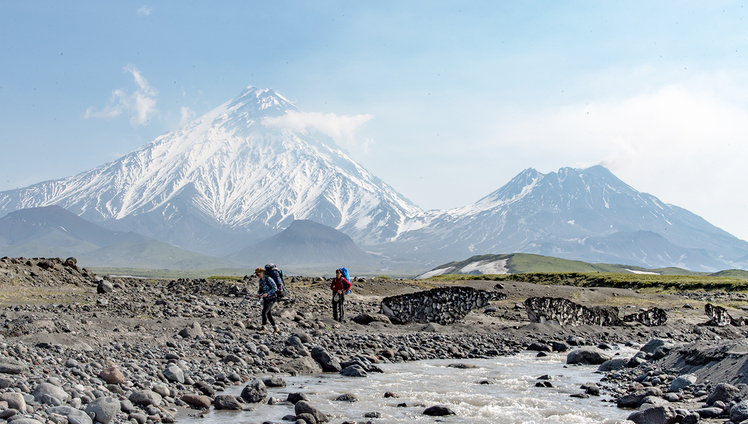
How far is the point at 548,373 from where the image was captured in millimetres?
16812

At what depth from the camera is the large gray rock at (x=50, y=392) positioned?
9.70 m

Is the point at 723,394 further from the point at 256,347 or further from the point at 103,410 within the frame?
the point at 256,347

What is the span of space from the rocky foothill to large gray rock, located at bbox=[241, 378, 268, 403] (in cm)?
3

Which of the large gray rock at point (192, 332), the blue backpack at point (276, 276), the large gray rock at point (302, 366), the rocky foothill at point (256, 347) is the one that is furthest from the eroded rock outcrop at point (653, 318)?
the large gray rock at point (192, 332)

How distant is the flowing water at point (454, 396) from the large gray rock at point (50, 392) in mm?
2107

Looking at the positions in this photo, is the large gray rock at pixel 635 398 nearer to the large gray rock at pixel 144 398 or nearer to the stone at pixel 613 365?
the stone at pixel 613 365

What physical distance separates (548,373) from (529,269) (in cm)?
14555

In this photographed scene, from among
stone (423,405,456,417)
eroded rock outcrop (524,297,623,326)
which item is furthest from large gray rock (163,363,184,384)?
eroded rock outcrop (524,297,623,326)

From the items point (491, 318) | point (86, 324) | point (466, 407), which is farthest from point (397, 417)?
point (491, 318)

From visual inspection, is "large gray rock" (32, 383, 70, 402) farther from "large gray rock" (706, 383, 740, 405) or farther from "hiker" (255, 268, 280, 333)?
"large gray rock" (706, 383, 740, 405)

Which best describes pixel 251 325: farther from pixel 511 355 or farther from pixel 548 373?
pixel 548 373

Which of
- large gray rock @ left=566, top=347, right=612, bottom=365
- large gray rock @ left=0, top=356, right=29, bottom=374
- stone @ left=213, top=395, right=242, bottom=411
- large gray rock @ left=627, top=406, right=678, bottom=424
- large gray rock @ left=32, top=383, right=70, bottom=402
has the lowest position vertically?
large gray rock @ left=566, top=347, right=612, bottom=365

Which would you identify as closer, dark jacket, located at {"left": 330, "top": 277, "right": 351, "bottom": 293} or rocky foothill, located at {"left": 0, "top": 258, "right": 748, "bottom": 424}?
Answer: rocky foothill, located at {"left": 0, "top": 258, "right": 748, "bottom": 424}

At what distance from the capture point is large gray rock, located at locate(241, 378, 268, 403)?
12.2 meters
